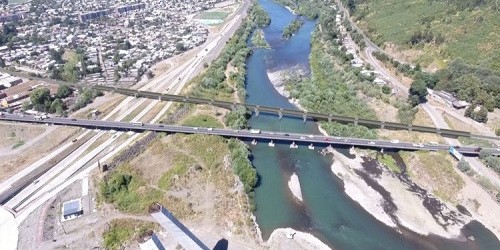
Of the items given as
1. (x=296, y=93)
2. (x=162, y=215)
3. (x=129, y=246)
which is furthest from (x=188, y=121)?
(x=162, y=215)

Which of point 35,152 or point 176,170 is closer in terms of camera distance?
point 176,170

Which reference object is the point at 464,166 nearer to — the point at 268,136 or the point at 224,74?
the point at 268,136

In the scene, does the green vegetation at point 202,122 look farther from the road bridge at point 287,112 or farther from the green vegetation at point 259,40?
the green vegetation at point 259,40

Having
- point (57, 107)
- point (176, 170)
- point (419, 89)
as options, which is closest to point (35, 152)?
point (57, 107)

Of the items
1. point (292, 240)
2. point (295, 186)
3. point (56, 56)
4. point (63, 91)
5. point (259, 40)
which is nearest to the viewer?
point (292, 240)

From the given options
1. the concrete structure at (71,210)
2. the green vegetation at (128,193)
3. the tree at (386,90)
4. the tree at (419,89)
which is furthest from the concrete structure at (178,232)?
the tree at (386,90)

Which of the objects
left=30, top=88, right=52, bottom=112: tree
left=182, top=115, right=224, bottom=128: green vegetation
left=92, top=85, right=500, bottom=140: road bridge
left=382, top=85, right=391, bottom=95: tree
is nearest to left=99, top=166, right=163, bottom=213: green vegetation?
left=182, top=115, right=224, bottom=128: green vegetation
